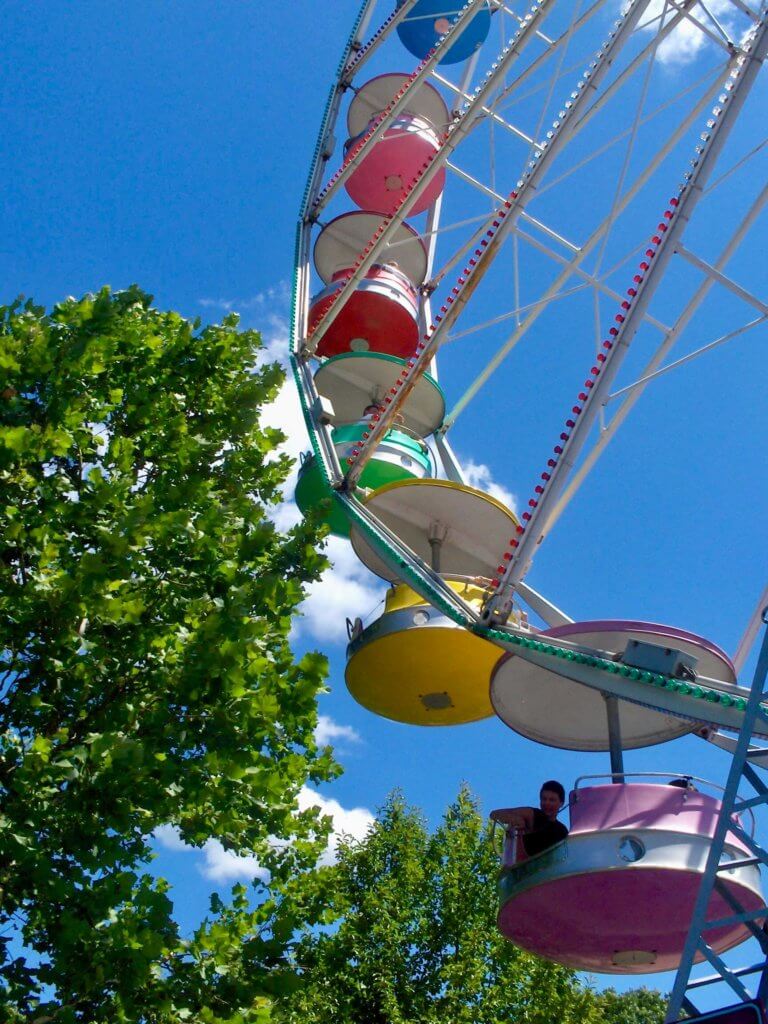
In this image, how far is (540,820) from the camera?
26.5 feet

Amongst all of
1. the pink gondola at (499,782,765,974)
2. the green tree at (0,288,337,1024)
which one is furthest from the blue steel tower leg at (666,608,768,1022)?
the green tree at (0,288,337,1024)

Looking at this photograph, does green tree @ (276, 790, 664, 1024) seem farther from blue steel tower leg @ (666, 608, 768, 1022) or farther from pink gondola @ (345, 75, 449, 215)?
pink gondola @ (345, 75, 449, 215)

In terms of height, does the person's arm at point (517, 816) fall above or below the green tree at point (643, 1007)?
below

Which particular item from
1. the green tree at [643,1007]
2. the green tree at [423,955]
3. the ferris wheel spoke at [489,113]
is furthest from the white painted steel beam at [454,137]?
the green tree at [643,1007]

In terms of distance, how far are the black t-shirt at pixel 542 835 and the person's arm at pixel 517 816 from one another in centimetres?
5

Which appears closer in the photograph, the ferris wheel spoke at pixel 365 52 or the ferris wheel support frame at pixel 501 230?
the ferris wheel support frame at pixel 501 230

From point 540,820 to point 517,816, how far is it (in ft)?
0.65

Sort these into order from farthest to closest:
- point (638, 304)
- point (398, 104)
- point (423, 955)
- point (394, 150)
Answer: point (394, 150)
point (423, 955)
point (398, 104)
point (638, 304)

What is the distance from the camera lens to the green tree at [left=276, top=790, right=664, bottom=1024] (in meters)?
17.0

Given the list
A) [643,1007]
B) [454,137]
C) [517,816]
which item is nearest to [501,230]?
[454,137]

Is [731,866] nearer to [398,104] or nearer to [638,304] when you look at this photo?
[638,304]

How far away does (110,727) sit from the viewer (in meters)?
6.64

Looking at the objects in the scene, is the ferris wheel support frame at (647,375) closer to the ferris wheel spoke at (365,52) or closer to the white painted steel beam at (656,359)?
the white painted steel beam at (656,359)

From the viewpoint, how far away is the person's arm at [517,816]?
809 cm
